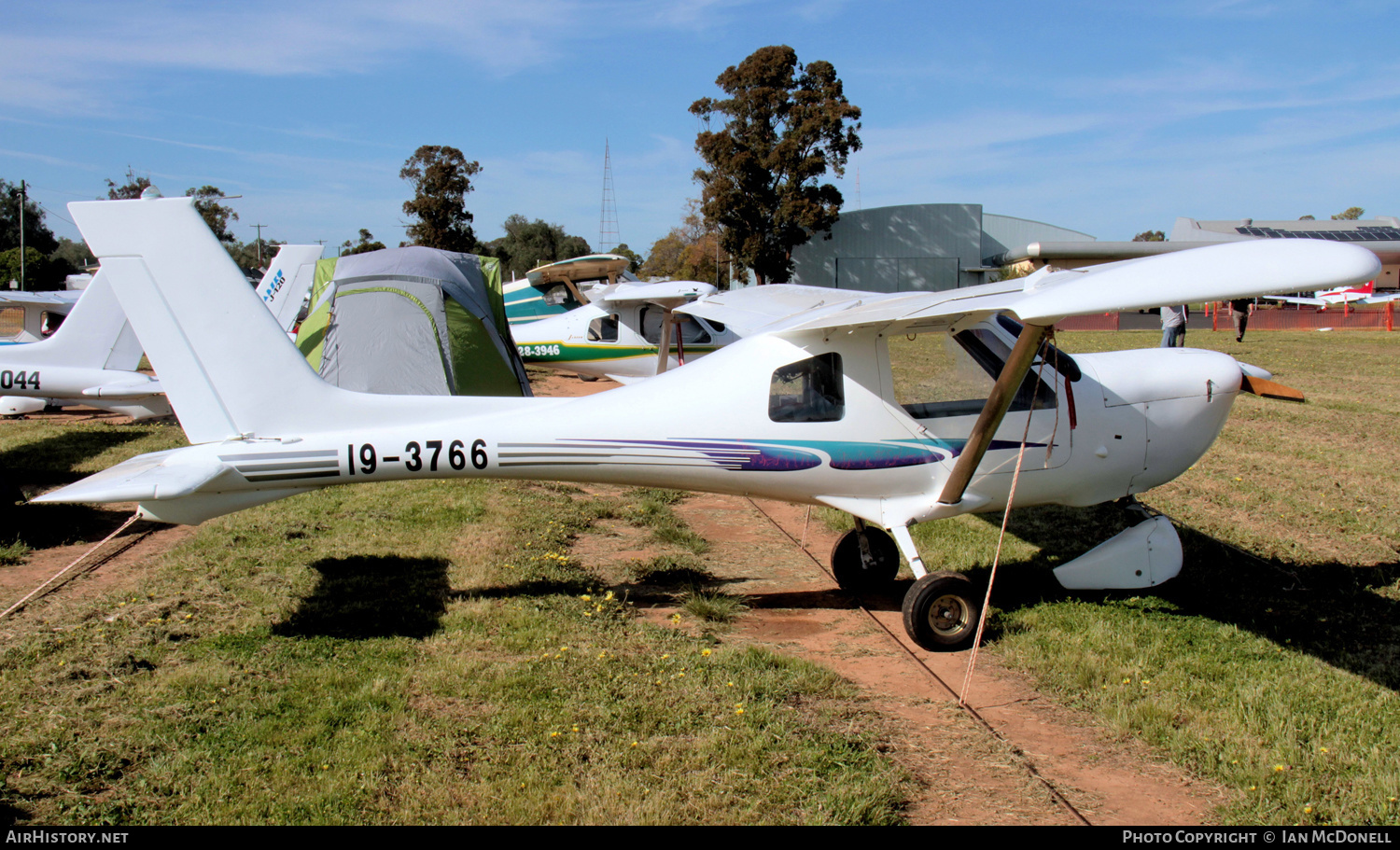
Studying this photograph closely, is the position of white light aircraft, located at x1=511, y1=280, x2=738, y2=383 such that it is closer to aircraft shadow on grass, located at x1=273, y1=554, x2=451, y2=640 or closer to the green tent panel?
the green tent panel

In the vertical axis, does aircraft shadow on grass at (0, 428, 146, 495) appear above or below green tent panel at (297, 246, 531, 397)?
below

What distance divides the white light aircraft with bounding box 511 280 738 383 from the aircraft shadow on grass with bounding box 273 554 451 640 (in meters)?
10.3

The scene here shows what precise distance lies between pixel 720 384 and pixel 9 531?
6.43 m

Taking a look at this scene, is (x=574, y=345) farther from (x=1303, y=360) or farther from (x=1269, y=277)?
(x=1303, y=360)

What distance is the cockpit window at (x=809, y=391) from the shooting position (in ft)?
18.1

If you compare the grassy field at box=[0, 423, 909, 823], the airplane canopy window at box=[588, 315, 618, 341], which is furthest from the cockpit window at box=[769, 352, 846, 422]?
the airplane canopy window at box=[588, 315, 618, 341]

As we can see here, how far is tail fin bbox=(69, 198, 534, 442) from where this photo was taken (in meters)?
4.97

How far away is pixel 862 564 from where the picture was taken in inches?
251

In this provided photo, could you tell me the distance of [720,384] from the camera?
18.3ft

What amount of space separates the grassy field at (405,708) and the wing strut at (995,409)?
152cm

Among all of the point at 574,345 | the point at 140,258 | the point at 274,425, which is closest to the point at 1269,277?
the point at 274,425

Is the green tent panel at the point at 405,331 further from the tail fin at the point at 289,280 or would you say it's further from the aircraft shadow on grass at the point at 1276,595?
the aircraft shadow on grass at the point at 1276,595

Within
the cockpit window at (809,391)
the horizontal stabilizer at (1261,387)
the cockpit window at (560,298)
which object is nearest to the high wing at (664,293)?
the cockpit window at (560,298)

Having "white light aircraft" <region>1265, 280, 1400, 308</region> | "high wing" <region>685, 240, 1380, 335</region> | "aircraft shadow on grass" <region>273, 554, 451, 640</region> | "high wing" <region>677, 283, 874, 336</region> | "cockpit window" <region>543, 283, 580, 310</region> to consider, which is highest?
"white light aircraft" <region>1265, 280, 1400, 308</region>
